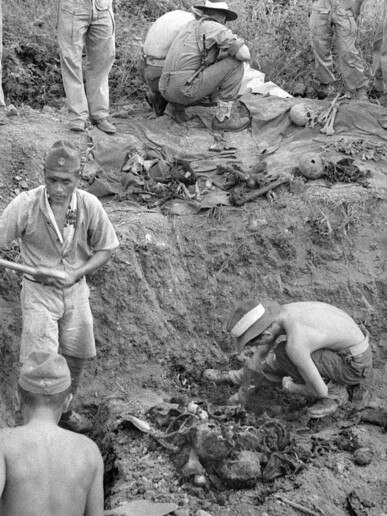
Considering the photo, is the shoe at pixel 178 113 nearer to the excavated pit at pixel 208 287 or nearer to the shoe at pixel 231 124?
the shoe at pixel 231 124

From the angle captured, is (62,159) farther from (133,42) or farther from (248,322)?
(133,42)

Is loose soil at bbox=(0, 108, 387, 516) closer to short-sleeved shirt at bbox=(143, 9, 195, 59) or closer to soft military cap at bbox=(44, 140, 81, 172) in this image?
short-sleeved shirt at bbox=(143, 9, 195, 59)

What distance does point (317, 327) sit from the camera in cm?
628

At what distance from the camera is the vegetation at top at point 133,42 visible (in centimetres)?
971

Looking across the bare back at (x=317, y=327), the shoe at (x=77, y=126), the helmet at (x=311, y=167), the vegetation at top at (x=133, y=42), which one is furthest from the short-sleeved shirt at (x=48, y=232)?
the vegetation at top at (x=133, y=42)

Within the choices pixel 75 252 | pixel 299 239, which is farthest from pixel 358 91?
pixel 75 252

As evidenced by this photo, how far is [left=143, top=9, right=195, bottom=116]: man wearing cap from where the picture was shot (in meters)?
9.03

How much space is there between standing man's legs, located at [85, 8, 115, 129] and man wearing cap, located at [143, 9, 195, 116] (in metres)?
0.66

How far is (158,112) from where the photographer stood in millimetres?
9289

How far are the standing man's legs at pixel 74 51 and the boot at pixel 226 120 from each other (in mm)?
1408

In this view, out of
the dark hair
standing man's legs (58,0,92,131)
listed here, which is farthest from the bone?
the dark hair

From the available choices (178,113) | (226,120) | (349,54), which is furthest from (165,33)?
(349,54)

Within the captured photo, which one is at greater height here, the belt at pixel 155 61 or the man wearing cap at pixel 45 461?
the man wearing cap at pixel 45 461

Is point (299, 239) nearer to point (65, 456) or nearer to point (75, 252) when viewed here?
point (75, 252)
